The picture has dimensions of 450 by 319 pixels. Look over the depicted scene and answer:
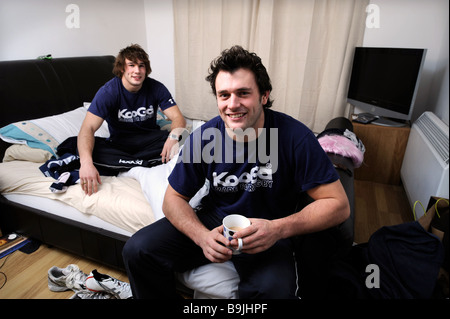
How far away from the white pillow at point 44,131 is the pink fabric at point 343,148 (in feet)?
5.00

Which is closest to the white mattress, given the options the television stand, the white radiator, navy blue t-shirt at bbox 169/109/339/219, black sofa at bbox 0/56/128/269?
black sofa at bbox 0/56/128/269

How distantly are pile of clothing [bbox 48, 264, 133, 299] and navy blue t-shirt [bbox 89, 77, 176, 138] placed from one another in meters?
0.86

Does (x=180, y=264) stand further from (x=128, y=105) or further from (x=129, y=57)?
(x=129, y=57)

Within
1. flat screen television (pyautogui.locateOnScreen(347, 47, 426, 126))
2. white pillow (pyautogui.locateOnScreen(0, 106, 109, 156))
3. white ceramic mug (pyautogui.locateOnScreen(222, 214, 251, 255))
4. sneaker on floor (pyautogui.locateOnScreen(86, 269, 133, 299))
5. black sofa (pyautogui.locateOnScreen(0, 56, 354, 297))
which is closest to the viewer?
white ceramic mug (pyautogui.locateOnScreen(222, 214, 251, 255))

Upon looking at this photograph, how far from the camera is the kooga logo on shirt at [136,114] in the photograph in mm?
1852

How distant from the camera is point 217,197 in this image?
1200mm

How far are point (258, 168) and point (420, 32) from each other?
2.22 metres

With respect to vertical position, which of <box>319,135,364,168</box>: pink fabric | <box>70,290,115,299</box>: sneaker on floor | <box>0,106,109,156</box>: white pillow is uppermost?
<box>319,135,364,168</box>: pink fabric

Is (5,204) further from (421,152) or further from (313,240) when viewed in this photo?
(421,152)

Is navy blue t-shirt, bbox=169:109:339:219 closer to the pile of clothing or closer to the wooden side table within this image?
the pile of clothing

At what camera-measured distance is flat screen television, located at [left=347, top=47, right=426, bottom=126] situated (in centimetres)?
212

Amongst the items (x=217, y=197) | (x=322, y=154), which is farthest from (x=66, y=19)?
(x=322, y=154)

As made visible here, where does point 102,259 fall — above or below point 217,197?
below
